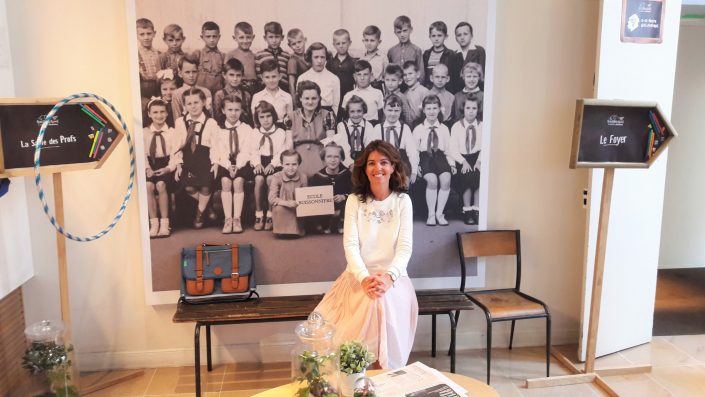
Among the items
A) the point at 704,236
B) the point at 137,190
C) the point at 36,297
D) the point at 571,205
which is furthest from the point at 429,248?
the point at 704,236

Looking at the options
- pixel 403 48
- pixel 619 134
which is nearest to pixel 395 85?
pixel 403 48

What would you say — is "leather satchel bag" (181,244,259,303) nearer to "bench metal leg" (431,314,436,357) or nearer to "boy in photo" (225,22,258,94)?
"boy in photo" (225,22,258,94)

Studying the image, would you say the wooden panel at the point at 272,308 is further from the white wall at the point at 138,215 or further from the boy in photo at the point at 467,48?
the boy in photo at the point at 467,48

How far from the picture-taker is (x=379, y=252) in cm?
310

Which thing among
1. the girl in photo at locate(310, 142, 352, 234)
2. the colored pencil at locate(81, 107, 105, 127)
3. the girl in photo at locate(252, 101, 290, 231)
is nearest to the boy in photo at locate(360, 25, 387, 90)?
the girl in photo at locate(310, 142, 352, 234)

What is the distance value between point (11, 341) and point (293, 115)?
2.08 metres

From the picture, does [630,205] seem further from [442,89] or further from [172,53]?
[172,53]

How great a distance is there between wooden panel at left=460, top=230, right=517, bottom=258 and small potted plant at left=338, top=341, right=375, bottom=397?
1702 mm

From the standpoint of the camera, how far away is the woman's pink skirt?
2869 millimetres

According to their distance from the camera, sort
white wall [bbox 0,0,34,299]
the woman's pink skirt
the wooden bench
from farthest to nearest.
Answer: the wooden bench → white wall [bbox 0,0,34,299] → the woman's pink skirt

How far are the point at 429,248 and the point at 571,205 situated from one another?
1.02 meters

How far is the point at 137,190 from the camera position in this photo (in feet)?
10.9

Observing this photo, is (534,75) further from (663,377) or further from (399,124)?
(663,377)

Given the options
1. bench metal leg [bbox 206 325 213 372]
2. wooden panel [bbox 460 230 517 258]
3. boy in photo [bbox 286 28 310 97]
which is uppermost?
boy in photo [bbox 286 28 310 97]
